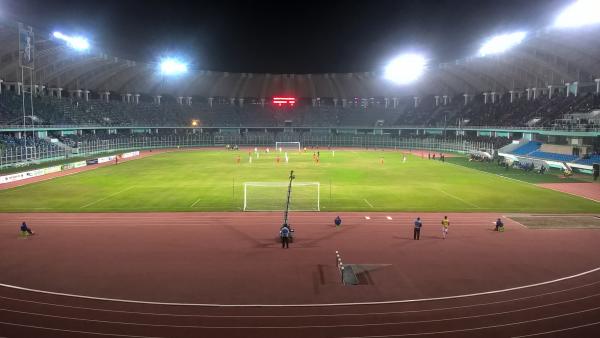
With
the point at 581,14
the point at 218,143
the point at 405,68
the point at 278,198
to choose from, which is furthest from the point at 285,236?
the point at 218,143

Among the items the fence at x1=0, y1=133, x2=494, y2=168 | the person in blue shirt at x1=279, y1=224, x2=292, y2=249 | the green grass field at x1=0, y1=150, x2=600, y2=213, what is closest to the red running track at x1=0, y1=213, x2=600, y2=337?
the person in blue shirt at x1=279, y1=224, x2=292, y2=249

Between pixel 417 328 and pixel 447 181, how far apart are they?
3759cm

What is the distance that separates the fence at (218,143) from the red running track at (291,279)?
36948mm

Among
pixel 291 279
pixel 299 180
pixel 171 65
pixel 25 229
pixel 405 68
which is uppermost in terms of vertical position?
pixel 405 68

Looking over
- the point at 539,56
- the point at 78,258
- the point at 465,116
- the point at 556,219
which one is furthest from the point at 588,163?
the point at 78,258

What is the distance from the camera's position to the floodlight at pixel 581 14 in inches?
1983

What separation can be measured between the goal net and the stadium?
12.8 inches

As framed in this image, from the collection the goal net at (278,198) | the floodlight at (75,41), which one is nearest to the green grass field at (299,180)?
the goal net at (278,198)

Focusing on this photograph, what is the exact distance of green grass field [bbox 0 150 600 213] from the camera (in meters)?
34.6

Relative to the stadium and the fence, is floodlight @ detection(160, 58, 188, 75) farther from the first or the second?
the fence

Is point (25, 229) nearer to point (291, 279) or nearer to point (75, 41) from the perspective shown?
point (291, 279)

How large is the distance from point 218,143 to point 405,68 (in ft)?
163

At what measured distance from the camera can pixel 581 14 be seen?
52.1 metres

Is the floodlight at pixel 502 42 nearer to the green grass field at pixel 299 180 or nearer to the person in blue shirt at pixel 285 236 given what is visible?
the green grass field at pixel 299 180
